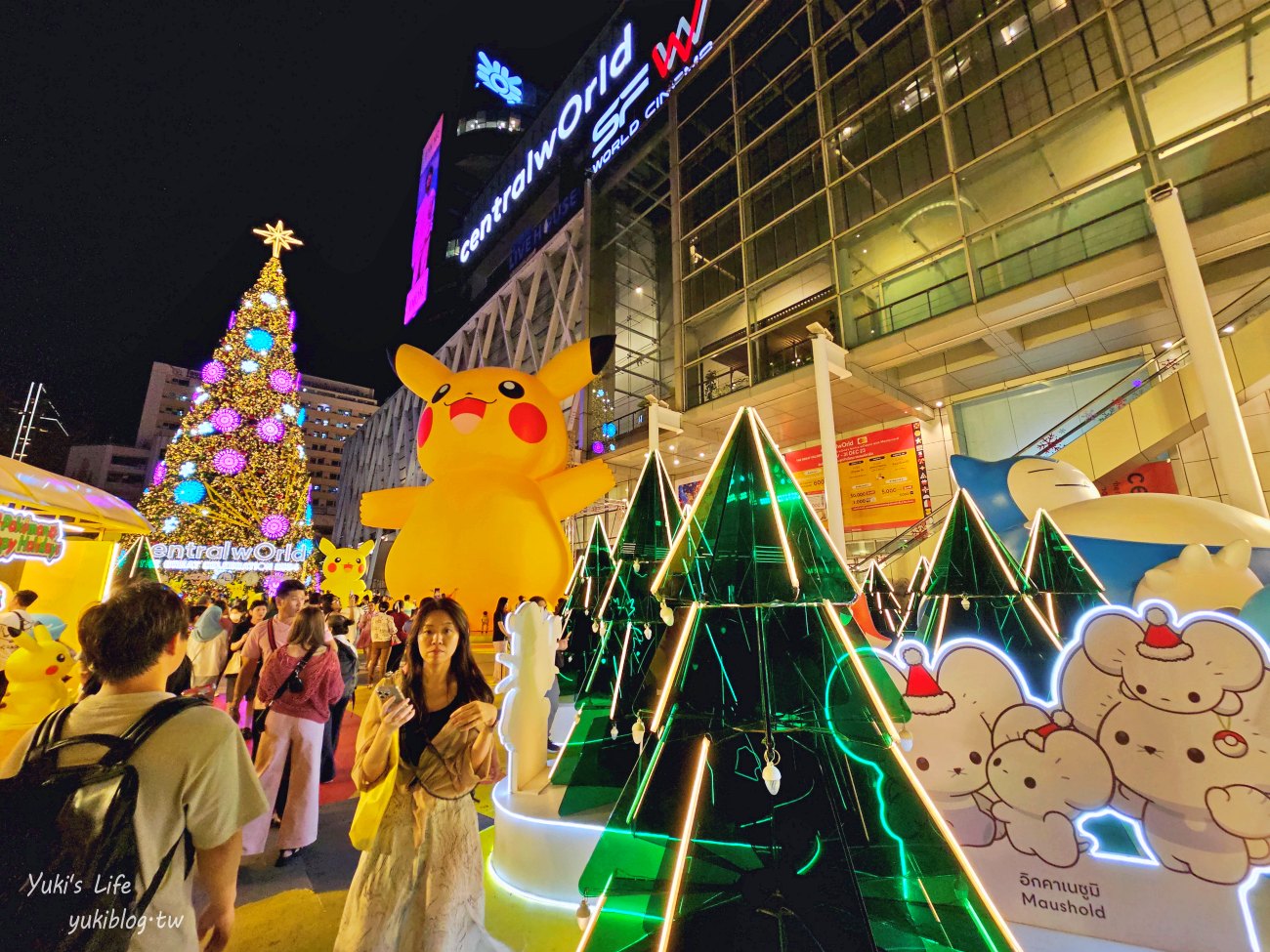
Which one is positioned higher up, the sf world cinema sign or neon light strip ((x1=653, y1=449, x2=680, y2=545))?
the sf world cinema sign

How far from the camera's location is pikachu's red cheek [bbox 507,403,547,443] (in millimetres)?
8711

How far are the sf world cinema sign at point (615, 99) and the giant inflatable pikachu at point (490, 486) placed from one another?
570 inches

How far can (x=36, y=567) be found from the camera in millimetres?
9992

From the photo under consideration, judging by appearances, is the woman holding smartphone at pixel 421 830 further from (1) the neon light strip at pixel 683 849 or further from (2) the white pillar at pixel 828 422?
(2) the white pillar at pixel 828 422

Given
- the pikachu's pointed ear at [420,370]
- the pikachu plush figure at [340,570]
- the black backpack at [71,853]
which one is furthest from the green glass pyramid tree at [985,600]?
the pikachu plush figure at [340,570]

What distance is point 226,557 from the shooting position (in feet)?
52.5

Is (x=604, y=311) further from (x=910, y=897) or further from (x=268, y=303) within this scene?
(x=910, y=897)

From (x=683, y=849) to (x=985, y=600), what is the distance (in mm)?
2520

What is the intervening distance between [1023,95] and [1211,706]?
560 inches

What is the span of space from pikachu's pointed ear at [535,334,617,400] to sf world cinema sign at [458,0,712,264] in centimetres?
1375

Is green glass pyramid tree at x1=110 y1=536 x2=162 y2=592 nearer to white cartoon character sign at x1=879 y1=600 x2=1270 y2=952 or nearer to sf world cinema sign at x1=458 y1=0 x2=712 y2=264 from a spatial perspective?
white cartoon character sign at x1=879 y1=600 x2=1270 y2=952

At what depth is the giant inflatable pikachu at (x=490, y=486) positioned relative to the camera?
8.30 metres

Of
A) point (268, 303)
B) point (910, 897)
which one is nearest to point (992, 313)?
point (910, 897)

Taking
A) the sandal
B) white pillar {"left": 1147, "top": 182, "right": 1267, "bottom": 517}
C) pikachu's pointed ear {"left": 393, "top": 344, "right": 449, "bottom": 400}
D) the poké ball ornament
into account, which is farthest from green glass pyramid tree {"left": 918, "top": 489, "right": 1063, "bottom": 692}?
pikachu's pointed ear {"left": 393, "top": 344, "right": 449, "bottom": 400}
